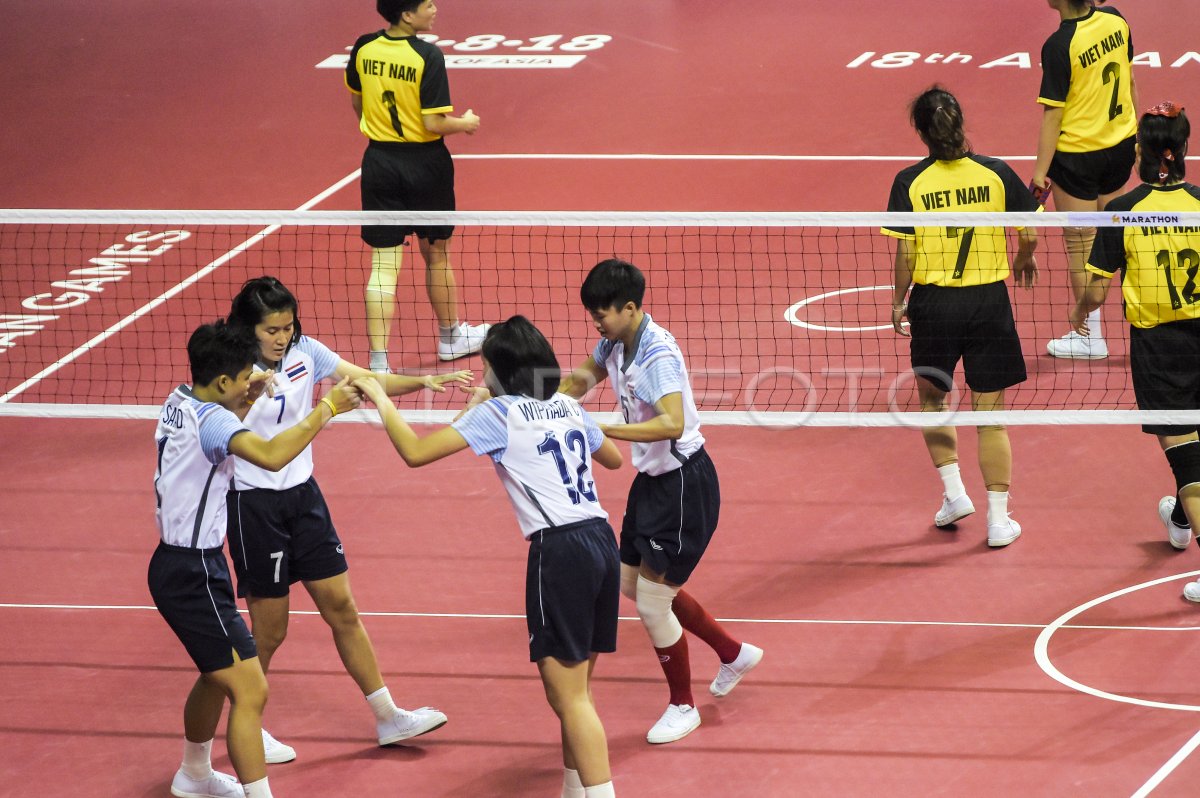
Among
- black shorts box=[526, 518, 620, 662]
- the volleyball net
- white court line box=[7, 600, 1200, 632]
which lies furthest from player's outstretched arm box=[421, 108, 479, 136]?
black shorts box=[526, 518, 620, 662]

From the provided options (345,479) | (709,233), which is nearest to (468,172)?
(709,233)

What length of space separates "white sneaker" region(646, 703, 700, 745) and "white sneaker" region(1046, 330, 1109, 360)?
16.1 ft

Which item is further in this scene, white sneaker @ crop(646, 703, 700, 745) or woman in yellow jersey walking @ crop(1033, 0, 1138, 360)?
woman in yellow jersey walking @ crop(1033, 0, 1138, 360)

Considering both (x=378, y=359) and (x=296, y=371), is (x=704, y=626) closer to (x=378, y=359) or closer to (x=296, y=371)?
(x=296, y=371)

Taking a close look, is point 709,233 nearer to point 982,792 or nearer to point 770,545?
point 770,545

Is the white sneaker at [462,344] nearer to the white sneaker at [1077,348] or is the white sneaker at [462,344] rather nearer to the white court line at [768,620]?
the white court line at [768,620]

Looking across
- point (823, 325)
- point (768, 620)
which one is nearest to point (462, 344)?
point (823, 325)

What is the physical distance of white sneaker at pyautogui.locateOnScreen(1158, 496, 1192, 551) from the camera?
793 centimetres

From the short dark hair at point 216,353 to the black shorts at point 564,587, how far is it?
1295 millimetres

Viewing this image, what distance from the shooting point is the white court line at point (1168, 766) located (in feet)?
19.6

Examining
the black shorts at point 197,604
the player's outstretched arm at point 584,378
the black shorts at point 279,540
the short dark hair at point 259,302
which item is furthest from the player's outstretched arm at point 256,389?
the player's outstretched arm at point 584,378

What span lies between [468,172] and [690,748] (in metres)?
9.45

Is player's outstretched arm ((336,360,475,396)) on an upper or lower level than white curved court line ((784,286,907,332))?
upper

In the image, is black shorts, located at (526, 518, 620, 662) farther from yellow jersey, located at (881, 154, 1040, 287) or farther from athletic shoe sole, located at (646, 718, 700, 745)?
yellow jersey, located at (881, 154, 1040, 287)
